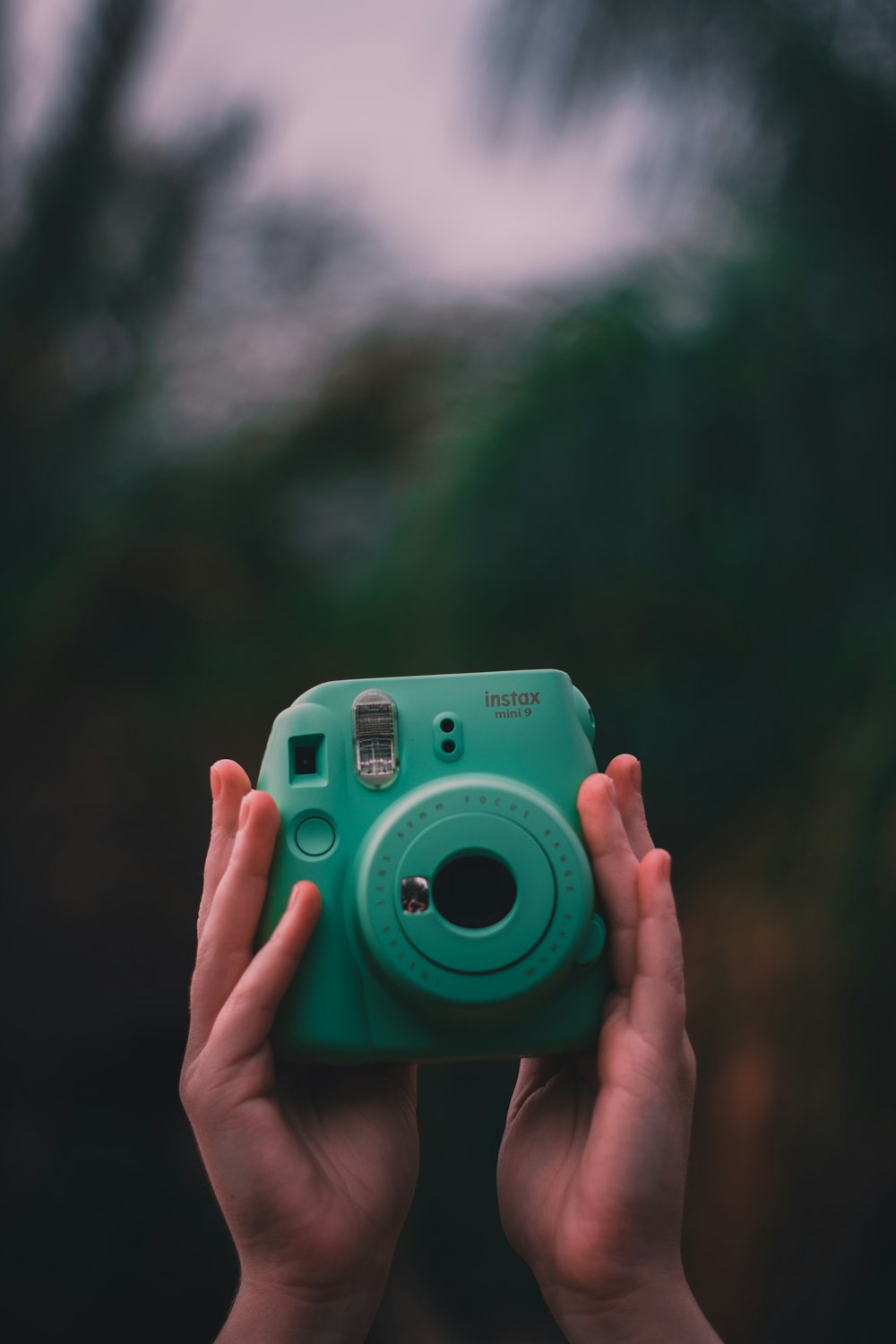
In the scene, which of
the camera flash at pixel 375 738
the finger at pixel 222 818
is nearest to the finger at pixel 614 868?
the camera flash at pixel 375 738

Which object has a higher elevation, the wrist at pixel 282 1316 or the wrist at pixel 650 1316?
the wrist at pixel 650 1316

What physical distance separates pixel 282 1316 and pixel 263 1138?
134 millimetres

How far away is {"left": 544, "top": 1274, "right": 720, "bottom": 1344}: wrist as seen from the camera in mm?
635

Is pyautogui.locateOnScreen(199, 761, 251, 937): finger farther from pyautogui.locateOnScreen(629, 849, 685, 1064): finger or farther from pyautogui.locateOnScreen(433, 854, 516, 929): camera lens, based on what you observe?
pyautogui.locateOnScreen(629, 849, 685, 1064): finger

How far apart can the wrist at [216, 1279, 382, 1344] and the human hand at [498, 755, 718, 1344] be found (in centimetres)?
16

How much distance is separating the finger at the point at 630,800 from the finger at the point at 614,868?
0.04 metres

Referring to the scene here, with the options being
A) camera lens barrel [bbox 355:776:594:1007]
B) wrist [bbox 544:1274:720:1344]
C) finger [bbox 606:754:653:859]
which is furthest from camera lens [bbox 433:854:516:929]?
wrist [bbox 544:1274:720:1344]

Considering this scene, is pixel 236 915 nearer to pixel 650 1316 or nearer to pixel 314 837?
pixel 314 837

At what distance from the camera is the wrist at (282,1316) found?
0.64 m

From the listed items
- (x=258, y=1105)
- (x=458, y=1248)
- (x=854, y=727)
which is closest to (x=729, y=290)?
(x=854, y=727)

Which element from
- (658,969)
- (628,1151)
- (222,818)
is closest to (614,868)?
(658,969)

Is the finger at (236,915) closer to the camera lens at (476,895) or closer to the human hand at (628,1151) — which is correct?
the camera lens at (476,895)

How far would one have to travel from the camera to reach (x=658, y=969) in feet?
2.12

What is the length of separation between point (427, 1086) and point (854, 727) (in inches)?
39.7
